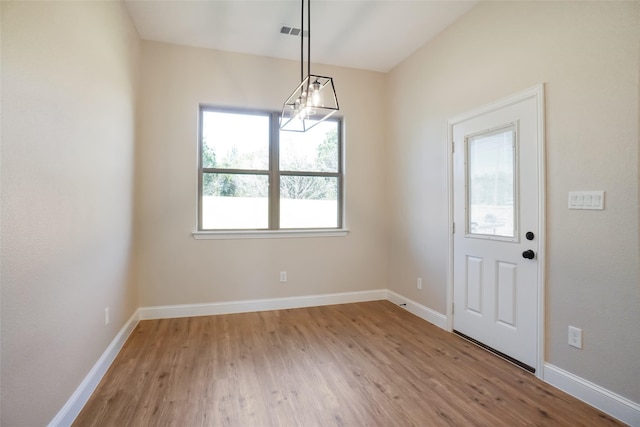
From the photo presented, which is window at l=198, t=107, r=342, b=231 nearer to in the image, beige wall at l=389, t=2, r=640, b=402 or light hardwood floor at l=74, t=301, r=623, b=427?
light hardwood floor at l=74, t=301, r=623, b=427

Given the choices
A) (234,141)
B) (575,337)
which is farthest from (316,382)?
(234,141)

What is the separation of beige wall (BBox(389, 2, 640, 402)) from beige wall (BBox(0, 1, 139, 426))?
3.03 m

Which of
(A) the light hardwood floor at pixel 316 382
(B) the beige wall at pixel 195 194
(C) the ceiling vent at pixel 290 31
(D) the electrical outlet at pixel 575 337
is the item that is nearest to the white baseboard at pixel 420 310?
(A) the light hardwood floor at pixel 316 382

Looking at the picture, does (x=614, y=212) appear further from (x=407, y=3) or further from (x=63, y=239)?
(x=63, y=239)

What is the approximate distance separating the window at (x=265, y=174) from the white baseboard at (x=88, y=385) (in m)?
1.36

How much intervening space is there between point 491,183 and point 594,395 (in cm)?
160

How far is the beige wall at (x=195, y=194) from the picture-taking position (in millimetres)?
3338

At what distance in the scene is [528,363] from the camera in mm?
2314

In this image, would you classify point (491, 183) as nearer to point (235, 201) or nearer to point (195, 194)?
point (235, 201)

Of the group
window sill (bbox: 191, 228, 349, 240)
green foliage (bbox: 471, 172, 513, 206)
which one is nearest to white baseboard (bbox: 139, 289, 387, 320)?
window sill (bbox: 191, 228, 349, 240)

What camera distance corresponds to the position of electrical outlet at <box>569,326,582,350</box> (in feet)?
6.54

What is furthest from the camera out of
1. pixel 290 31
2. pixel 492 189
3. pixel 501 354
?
pixel 290 31

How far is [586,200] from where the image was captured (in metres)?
1.95

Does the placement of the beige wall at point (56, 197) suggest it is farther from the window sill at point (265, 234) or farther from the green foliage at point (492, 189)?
the green foliage at point (492, 189)
